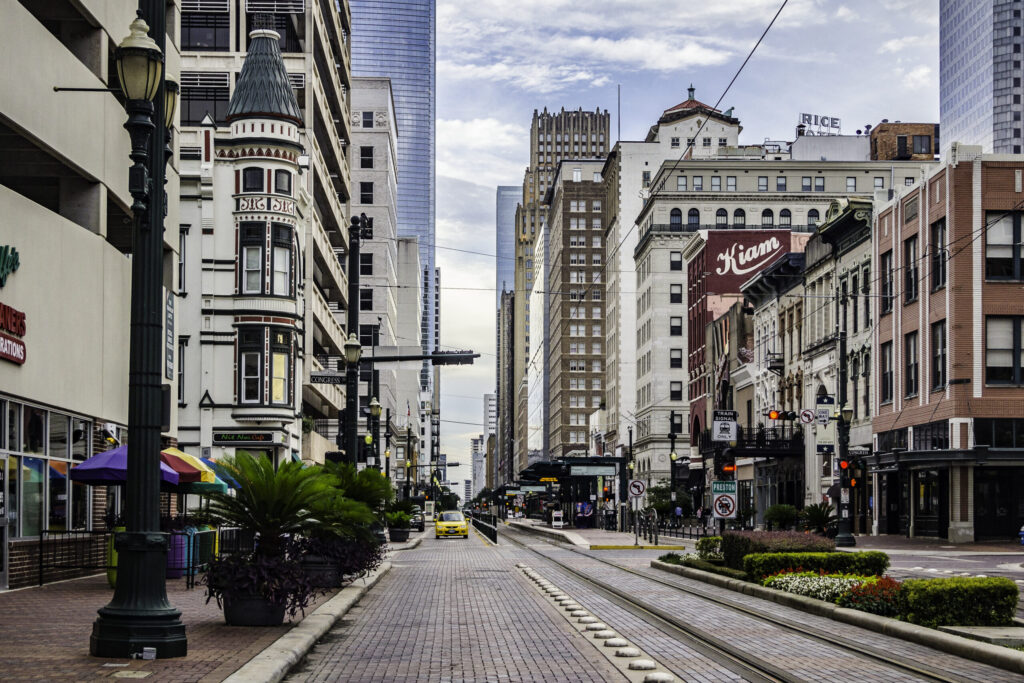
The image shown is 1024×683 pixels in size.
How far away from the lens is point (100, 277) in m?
27.6

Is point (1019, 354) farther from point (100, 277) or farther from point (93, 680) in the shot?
point (93, 680)

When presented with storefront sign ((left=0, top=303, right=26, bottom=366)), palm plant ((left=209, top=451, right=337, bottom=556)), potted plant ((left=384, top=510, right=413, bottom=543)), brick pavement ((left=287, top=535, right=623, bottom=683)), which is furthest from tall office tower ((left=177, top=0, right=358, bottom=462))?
palm plant ((left=209, top=451, right=337, bottom=556))

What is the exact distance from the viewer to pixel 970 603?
17.0 meters

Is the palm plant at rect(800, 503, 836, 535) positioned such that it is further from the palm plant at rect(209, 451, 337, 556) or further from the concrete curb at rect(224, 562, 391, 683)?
the palm plant at rect(209, 451, 337, 556)

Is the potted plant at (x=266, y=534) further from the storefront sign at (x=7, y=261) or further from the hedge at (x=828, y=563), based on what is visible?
the hedge at (x=828, y=563)

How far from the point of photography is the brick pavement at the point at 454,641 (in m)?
13.6

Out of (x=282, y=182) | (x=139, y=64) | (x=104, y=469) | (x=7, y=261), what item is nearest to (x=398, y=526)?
(x=282, y=182)

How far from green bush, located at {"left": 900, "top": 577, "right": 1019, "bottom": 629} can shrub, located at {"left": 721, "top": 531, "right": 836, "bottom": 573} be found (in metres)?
8.65

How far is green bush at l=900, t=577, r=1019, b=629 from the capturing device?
55.8ft

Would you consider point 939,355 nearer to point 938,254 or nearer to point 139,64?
point 938,254

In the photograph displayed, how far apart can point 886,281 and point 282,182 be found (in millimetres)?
26328

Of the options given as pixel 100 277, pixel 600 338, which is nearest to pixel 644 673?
pixel 100 277

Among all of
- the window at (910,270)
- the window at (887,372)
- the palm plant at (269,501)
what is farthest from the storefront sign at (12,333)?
the window at (887,372)

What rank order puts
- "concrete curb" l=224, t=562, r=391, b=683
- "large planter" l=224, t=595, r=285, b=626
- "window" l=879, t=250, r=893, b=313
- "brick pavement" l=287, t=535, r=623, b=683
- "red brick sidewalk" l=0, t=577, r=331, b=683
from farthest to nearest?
"window" l=879, t=250, r=893, b=313 → "large planter" l=224, t=595, r=285, b=626 → "brick pavement" l=287, t=535, r=623, b=683 → "concrete curb" l=224, t=562, r=391, b=683 → "red brick sidewalk" l=0, t=577, r=331, b=683
